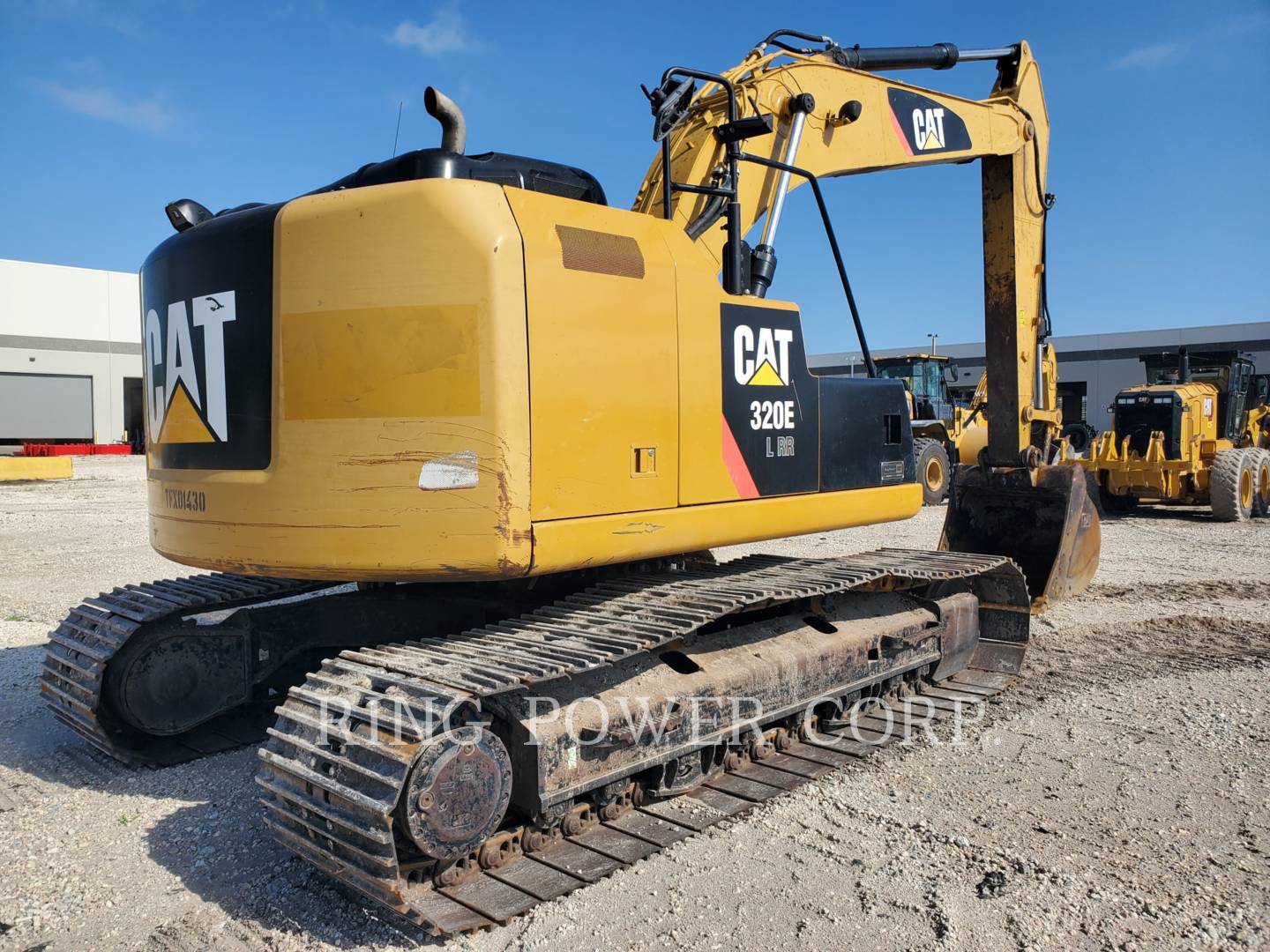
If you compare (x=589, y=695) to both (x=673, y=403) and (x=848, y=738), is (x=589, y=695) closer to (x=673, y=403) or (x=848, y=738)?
(x=673, y=403)

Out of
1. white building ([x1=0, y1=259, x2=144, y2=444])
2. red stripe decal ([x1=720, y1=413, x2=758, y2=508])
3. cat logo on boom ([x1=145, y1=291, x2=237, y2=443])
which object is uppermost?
→ white building ([x1=0, y1=259, x2=144, y2=444])

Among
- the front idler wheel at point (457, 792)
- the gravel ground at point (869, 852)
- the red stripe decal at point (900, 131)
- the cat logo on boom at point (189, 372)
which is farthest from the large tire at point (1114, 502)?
the cat logo on boom at point (189, 372)

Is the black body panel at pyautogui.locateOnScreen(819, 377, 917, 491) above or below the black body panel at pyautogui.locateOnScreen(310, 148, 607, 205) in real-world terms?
below

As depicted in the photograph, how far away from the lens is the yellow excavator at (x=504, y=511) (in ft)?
10.8

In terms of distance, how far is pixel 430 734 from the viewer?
297 cm

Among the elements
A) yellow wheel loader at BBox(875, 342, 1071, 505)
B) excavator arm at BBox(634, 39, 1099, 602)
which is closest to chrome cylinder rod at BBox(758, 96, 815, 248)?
excavator arm at BBox(634, 39, 1099, 602)

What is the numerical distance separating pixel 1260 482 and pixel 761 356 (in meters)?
14.2

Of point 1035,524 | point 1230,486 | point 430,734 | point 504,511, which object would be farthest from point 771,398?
point 1230,486

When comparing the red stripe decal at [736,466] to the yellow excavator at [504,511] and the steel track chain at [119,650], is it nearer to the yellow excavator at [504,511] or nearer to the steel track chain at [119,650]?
the yellow excavator at [504,511]

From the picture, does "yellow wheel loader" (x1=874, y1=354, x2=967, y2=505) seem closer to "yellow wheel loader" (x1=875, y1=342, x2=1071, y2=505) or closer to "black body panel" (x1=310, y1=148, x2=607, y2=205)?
"yellow wheel loader" (x1=875, y1=342, x2=1071, y2=505)

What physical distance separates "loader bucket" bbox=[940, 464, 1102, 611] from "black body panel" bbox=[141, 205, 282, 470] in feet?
16.8

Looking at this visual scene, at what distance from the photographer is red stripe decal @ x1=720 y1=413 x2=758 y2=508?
4.17m

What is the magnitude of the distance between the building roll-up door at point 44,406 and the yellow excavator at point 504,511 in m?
39.8

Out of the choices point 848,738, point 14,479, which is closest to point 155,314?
point 848,738
